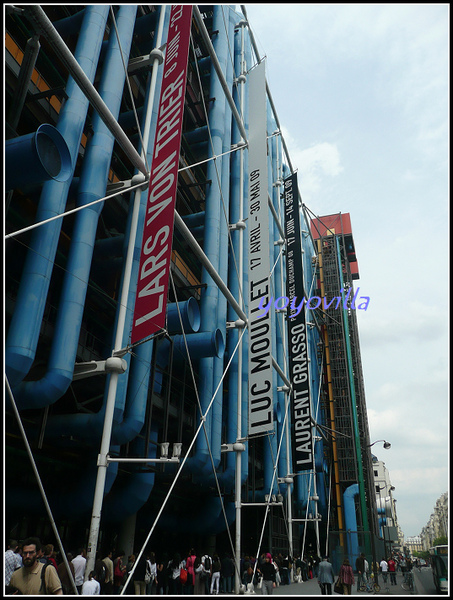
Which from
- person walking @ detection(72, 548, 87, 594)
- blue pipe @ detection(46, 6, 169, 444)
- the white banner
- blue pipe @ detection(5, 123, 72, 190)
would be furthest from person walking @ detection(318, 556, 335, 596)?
blue pipe @ detection(5, 123, 72, 190)

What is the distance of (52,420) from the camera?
11.6 metres

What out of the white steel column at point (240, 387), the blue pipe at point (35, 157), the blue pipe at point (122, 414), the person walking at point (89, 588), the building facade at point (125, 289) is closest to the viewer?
the person walking at point (89, 588)

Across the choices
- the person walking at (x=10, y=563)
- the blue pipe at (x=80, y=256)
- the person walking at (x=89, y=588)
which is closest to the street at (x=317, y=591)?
the person walking at (x=89, y=588)

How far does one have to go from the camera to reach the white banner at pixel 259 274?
1591cm

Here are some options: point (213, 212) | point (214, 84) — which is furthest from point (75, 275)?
point (214, 84)

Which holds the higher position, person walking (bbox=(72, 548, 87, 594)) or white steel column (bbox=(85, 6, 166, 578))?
white steel column (bbox=(85, 6, 166, 578))

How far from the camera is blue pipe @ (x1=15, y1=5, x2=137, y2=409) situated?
9891 mm

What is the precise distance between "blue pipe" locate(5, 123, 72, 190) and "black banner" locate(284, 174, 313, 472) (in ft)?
55.3

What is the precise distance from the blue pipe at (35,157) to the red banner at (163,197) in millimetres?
2378

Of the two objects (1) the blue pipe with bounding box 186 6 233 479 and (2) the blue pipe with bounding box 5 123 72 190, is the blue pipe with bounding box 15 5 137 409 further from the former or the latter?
(1) the blue pipe with bounding box 186 6 233 479

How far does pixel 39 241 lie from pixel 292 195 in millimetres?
19299

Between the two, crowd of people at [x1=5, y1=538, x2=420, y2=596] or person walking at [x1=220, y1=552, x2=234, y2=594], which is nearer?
crowd of people at [x1=5, y1=538, x2=420, y2=596]

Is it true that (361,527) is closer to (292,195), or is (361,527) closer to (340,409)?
(340,409)

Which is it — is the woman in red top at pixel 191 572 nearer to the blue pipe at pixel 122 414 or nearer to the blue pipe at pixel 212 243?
the blue pipe at pixel 212 243
